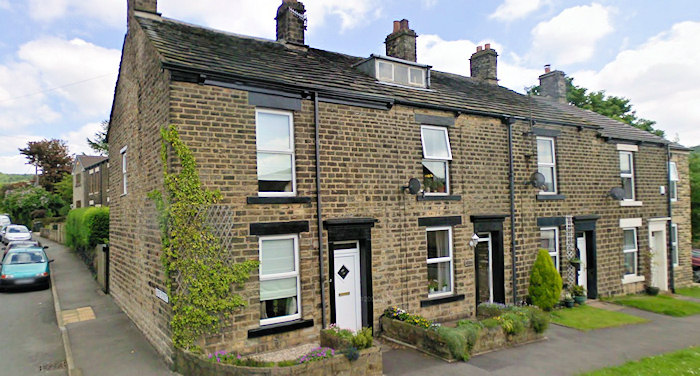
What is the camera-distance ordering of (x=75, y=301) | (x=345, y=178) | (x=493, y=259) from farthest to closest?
(x=75, y=301), (x=493, y=259), (x=345, y=178)

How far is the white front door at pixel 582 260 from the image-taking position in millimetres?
14383

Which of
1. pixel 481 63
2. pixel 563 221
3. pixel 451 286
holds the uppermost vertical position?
pixel 481 63

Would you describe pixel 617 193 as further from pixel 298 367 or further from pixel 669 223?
pixel 298 367

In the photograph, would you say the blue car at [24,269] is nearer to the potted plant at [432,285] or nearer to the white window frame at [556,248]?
the potted plant at [432,285]

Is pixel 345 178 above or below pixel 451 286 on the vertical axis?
above

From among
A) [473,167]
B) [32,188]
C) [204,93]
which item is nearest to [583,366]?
[473,167]

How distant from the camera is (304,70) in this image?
10391mm

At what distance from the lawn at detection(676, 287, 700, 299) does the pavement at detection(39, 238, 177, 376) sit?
18236 mm

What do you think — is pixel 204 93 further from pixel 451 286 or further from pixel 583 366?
pixel 583 366

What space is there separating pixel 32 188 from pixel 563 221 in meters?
52.6

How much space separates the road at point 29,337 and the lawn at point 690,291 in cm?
1999

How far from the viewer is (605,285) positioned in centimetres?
1461

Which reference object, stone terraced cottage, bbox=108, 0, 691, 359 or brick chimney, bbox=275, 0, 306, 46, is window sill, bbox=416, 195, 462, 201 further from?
brick chimney, bbox=275, 0, 306, 46

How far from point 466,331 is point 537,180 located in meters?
5.97
